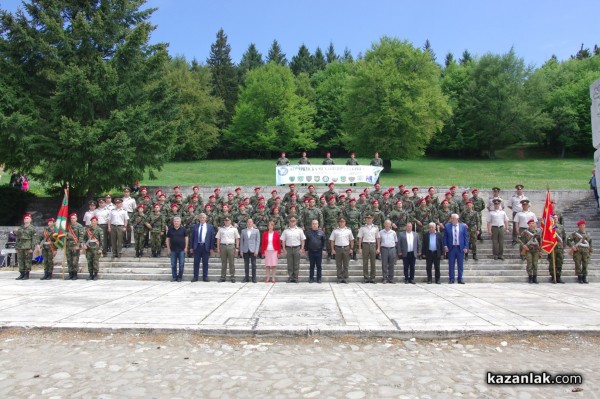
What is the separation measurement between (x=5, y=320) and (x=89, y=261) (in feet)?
17.2

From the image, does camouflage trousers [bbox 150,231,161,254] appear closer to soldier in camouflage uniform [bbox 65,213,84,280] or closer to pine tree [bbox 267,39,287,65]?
soldier in camouflage uniform [bbox 65,213,84,280]

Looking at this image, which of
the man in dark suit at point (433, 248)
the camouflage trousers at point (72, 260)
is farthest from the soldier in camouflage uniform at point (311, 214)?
the camouflage trousers at point (72, 260)

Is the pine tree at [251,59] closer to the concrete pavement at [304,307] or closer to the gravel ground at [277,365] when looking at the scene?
the concrete pavement at [304,307]

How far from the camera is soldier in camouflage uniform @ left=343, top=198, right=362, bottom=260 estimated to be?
13.0m

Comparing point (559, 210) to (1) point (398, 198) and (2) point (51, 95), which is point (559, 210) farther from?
(2) point (51, 95)

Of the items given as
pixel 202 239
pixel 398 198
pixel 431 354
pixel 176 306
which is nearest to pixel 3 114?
pixel 202 239

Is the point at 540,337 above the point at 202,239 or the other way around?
the other way around

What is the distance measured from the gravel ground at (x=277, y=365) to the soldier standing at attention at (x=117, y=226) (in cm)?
696

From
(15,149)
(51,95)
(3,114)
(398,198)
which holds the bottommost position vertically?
(398,198)

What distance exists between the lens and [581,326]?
6277mm

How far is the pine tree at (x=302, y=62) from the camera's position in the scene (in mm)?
76250

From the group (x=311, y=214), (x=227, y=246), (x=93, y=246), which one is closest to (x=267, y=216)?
(x=311, y=214)

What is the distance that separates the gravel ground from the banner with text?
42.4ft

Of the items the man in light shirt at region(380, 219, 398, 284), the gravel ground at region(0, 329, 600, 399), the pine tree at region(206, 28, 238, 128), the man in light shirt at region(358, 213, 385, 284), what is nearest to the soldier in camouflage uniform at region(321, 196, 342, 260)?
the man in light shirt at region(358, 213, 385, 284)
